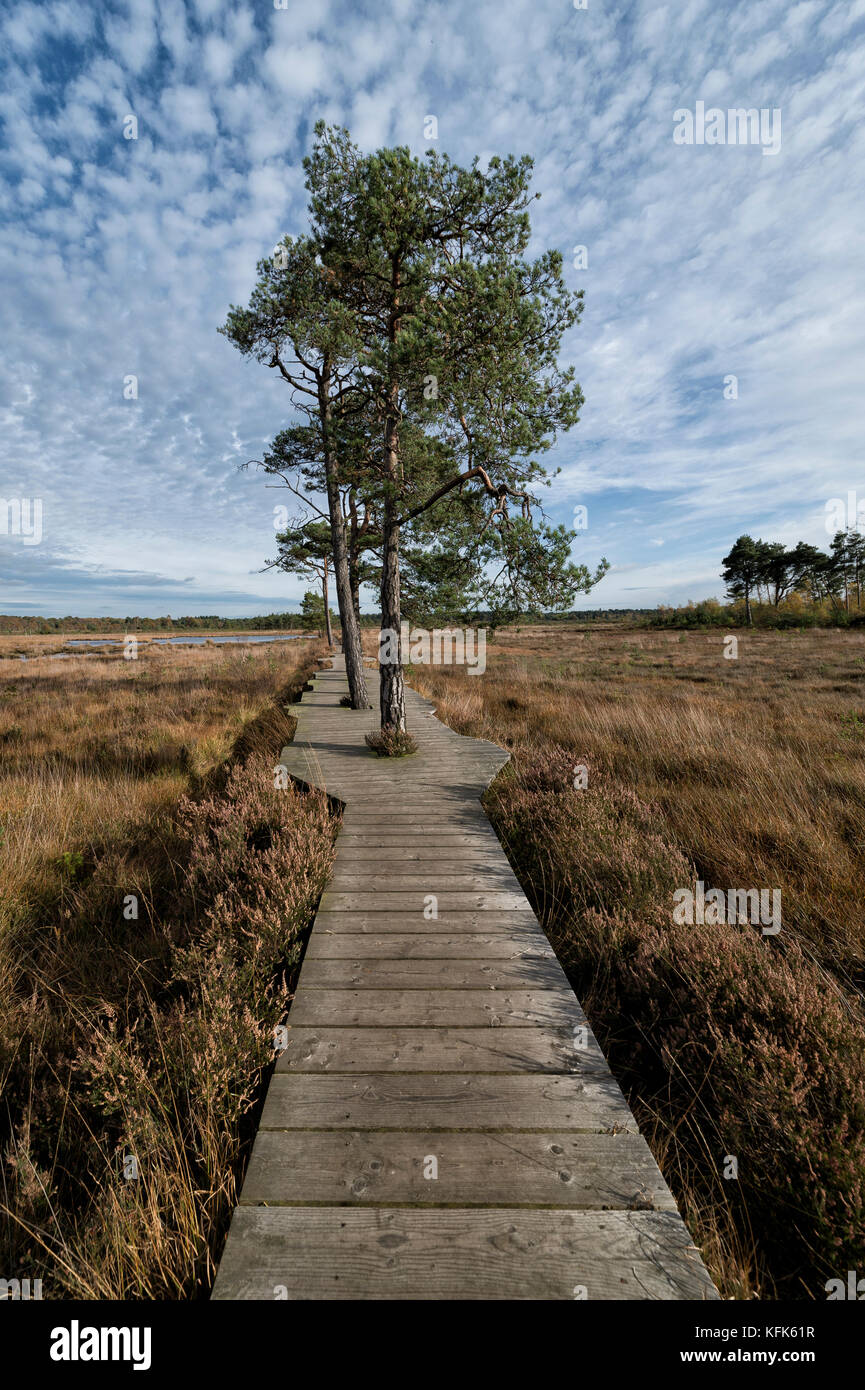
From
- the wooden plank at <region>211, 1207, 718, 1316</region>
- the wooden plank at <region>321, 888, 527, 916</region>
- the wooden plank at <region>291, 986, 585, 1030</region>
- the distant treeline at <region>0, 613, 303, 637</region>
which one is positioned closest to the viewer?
the wooden plank at <region>211, 1207, 718, 1316</region>

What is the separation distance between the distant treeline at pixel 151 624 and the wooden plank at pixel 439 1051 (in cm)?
9887

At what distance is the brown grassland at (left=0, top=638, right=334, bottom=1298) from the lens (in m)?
1.82

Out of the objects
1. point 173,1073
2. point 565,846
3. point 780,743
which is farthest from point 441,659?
point 173,1073

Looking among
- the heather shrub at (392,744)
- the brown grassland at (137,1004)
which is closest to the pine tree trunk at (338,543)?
the heather shrub at (392,744)

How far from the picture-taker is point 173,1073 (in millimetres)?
2352

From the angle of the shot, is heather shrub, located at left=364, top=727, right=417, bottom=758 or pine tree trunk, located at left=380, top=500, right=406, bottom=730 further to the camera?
heather shrub, located at left=364, top=727, right=417, bottom=758

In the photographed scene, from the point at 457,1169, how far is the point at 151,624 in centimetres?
14262

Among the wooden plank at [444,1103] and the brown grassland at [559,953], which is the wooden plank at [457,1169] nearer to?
the wooden plank at [444,1103]

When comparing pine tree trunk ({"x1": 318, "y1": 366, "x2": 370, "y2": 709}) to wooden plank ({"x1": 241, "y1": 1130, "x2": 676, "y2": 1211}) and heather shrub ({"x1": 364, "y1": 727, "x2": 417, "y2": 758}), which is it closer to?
heather shrub ({"x1": 364, "y1": 727, "x2": 417, "y2": 758})

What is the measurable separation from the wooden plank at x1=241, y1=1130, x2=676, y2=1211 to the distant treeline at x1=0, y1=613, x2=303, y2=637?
99.4m

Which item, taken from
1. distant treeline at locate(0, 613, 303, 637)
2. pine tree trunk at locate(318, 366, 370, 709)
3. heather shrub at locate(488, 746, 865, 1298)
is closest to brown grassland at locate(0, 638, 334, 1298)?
heather shrub at locate(488, 746, 865, 1298)

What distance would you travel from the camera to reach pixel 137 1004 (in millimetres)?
2990

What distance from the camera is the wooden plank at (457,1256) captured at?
1565mm

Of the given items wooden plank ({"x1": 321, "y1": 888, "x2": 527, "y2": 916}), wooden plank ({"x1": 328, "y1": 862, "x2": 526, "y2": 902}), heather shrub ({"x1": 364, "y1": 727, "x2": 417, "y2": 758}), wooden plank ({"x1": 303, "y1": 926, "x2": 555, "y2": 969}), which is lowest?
wooden plank ({"x1": 303, "y1": 926, "x2": 555, "y2": 969})
